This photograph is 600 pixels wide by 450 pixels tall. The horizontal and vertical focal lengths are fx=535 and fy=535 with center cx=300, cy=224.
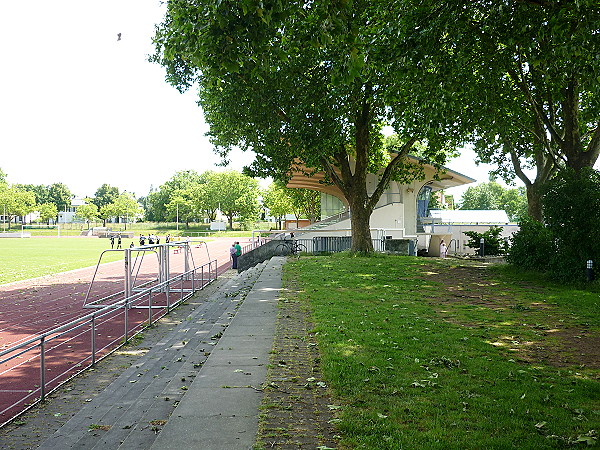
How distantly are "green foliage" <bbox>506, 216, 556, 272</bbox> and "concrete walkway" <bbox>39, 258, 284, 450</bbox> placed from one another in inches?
467

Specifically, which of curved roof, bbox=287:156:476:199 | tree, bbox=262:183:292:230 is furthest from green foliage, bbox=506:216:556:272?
tree, bbox=262:183:292:230

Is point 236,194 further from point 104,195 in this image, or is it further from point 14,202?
point 104,195

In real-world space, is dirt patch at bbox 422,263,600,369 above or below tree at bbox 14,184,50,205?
below

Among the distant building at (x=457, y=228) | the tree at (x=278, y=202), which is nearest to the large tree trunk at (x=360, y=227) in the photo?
the distant building at (x=457, y=228)

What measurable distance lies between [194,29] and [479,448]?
629 centimetres

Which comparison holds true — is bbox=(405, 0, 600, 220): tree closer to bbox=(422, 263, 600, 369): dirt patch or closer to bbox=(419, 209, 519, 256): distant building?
bbox=(422, 263, 600, 369): dirt patch

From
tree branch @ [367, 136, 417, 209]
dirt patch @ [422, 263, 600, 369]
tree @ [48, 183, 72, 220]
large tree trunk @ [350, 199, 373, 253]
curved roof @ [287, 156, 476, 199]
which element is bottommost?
dirt patch @ [422, 263, 600, 369]

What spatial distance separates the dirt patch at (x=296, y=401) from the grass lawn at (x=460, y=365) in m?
0.17

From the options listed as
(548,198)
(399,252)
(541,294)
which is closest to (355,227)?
(399,252)

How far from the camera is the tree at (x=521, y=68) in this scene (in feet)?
34.6

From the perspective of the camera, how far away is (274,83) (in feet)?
72.8

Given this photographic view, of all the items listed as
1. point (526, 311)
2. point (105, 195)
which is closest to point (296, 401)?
point (526, 311)

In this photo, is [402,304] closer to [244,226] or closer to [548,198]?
[548,198]

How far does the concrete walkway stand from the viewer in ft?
16.0
